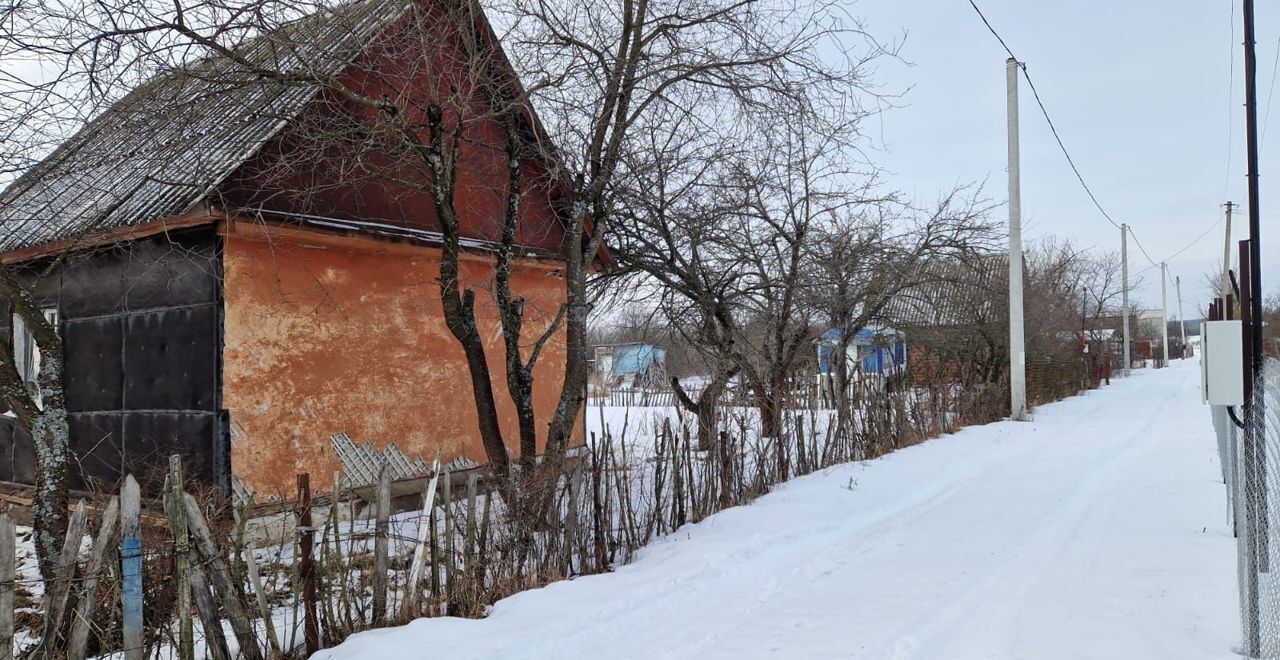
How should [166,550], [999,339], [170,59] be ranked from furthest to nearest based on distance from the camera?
1. [999,339]
2. [170,59]
3. [166,550]

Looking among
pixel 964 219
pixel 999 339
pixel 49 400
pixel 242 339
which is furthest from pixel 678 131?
pixel 999 339

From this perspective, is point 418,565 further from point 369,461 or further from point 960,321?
point 960,321

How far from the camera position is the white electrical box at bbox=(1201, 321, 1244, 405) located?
4371 mm

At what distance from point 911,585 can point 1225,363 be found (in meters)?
2.32

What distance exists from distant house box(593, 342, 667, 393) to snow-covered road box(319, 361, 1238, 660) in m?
8.72

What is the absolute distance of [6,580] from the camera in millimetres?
3709

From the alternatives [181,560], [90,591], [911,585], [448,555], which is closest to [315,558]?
[448,555]

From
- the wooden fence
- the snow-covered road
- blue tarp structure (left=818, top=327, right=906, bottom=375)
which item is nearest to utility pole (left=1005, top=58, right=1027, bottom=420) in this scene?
blue tarp structure (left=818, top=327, right=906, bottom=375)

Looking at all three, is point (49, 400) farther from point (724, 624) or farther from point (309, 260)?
point (724, 624)

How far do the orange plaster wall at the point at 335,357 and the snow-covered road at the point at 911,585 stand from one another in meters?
3.32

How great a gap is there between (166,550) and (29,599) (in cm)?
276

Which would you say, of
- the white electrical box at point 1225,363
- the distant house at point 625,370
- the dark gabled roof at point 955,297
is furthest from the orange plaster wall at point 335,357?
the dark gabled roof at point 955,297

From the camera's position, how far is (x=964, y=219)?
15.1 m

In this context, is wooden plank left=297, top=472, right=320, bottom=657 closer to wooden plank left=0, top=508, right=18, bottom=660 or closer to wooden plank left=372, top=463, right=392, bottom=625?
wooden plank left=372, top=463, right=392, bottom=625
